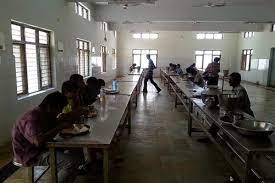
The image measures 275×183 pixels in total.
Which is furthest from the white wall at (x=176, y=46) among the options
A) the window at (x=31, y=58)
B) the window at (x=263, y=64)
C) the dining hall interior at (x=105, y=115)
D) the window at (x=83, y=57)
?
the window at (x=31, y=58)

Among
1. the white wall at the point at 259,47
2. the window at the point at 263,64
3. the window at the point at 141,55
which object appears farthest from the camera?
the window at the point at 141,55

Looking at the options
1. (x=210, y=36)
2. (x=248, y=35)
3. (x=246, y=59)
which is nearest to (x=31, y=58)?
(x=248, y=35)

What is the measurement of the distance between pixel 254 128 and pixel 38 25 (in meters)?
4.25

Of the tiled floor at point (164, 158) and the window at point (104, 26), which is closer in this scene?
the tiled floor at point (164, 158)

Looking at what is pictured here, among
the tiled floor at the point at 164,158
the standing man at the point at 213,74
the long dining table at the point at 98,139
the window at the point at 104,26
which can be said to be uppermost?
the window at the point at 104,26

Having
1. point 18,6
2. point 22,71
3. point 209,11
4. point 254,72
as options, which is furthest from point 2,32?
point 254,72

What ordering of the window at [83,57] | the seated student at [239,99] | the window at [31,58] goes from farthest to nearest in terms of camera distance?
the window at [83,57] < the window at [31,58] < the seated student at [239,99]

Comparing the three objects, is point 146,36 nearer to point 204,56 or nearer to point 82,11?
point 204,56

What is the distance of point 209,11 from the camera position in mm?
8289

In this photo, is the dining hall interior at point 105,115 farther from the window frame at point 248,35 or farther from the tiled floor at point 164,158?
the window frame at point 248,35

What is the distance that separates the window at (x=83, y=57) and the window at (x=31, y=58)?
7.55 ft

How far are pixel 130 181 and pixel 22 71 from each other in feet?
9.82

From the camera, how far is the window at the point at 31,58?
14.4ft

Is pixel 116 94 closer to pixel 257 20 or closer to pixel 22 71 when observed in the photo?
pixel 22 71
